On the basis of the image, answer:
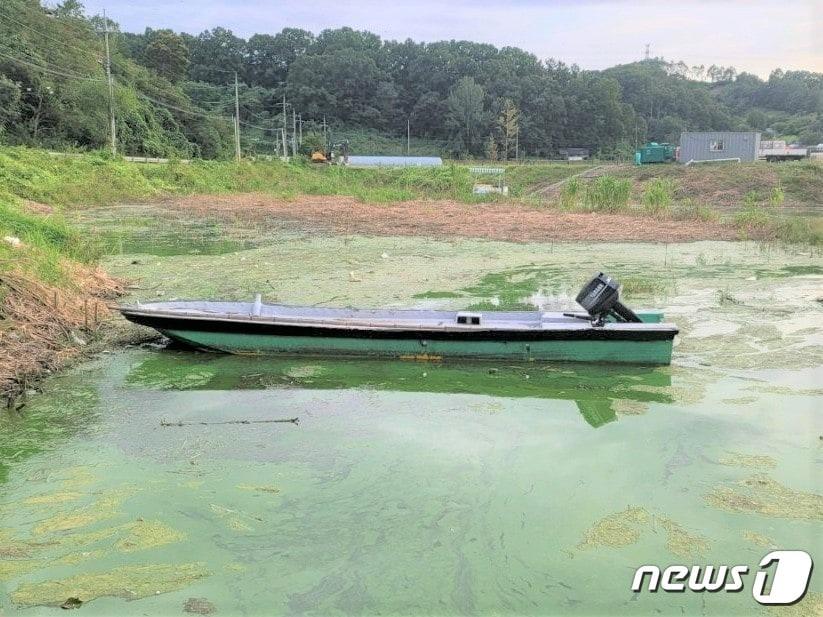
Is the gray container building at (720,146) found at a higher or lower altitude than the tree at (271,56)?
lower

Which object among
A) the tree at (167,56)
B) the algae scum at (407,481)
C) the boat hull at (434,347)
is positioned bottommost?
the algae scum at (407,481)

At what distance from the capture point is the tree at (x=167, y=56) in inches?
2347

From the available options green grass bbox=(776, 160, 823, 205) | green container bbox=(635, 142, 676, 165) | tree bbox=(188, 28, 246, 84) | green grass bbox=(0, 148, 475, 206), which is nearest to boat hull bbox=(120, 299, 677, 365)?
green grass bbox=(0, 148, 475, 206)

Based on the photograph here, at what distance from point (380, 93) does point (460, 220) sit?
63761 mm

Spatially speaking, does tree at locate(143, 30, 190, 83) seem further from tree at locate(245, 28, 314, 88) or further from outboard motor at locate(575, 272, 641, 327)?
outboard motor at locate(575, 272, 641, 327)

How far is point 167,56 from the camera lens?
196 feet

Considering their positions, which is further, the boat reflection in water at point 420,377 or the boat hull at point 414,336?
the boat hull at point 414,336

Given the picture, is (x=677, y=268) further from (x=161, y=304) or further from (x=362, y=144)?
(x=362, y=144)

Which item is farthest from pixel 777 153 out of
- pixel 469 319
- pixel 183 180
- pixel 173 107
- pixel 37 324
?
pixel 37 324

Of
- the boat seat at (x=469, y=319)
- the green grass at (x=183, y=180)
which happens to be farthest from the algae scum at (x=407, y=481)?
the green grass at (x=183, y=180)

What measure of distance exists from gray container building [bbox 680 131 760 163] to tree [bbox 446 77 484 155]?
33445 millimetres

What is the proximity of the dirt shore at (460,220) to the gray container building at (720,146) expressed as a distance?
21.3 m

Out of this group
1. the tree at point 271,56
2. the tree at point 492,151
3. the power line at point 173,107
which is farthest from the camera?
the tree at point 271,56

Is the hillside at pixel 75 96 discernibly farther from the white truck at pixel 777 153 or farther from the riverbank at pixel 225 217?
the white truck at pixel 777 153
